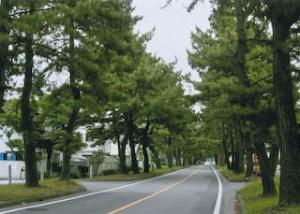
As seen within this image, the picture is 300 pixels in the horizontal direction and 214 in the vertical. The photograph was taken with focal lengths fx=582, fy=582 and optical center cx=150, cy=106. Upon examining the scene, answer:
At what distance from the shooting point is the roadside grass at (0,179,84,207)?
19.9 metres

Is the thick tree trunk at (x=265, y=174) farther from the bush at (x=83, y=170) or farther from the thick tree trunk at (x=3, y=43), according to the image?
the bush at (x=83, y=170)

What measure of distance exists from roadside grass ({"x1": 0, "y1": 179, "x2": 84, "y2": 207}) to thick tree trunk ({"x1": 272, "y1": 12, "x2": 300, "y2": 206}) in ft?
29.8

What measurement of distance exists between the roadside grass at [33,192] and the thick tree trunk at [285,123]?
9.08 meters

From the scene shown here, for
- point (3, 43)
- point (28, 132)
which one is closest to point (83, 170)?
point (28, 132)

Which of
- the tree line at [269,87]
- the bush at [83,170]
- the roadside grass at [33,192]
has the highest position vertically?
the tree line at [269,87]

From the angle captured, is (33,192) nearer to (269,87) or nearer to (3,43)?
(3,43)

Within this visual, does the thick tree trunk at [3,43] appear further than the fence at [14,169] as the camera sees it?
No

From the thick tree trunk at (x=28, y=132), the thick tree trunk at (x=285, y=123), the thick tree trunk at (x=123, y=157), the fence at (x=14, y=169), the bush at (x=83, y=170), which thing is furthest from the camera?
the bush at (x=83, y=170)

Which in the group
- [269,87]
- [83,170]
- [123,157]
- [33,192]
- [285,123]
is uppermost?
[269,87]

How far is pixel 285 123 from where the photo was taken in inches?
574

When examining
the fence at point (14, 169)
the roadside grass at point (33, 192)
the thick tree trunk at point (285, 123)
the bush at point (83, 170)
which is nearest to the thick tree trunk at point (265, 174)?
the thick tree trunk at point (285, 123)

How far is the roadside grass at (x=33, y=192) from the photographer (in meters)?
19.9

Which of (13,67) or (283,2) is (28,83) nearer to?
(13,67)

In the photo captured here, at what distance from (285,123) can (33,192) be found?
1194 cm
